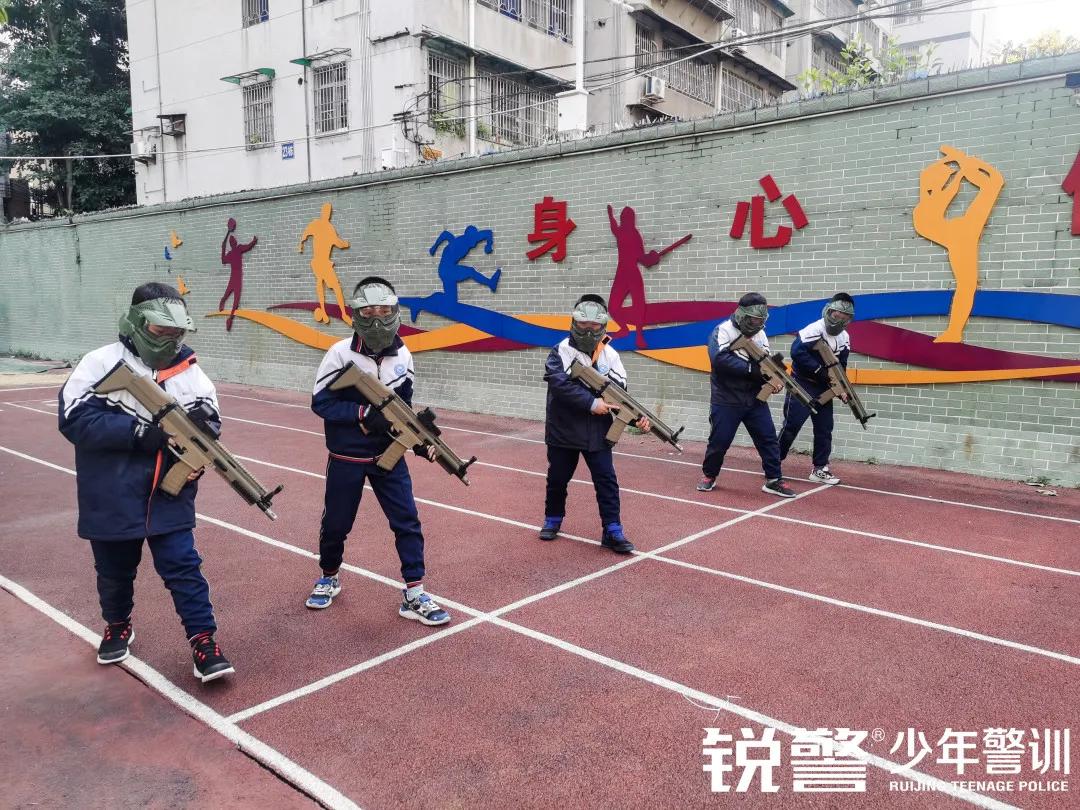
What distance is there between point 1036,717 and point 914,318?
19.5 feet

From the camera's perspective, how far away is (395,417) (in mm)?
4504

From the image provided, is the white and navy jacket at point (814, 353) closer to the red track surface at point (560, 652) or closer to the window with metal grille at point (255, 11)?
the red track surface at point (560, 652)

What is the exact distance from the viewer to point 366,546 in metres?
6.11

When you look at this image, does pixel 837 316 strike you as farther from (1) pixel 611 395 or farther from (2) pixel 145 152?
(2) pixel 145 152

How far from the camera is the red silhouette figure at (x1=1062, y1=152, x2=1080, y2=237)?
25.0 feet

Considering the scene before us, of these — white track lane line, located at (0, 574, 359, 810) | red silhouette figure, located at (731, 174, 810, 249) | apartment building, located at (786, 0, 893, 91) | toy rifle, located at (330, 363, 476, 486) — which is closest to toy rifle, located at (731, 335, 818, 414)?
red silhouette figure, located at (731, 174, 810, 249)

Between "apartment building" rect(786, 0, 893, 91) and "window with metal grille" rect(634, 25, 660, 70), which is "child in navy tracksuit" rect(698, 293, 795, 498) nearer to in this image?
"window with metal grille" rect(634, 25, 660, 70)

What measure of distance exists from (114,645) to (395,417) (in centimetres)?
187

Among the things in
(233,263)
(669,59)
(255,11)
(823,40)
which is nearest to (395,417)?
(233,263)

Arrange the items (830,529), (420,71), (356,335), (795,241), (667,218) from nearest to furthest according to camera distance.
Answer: (356,335), (830,529), (795,241), (667,218), (420,71)

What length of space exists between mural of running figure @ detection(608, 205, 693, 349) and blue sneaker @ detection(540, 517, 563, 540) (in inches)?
200

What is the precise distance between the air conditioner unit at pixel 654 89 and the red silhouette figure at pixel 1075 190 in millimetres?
16130

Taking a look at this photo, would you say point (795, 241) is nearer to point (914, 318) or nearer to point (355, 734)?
point (914, 318)

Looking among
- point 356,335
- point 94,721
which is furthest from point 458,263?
point 94,721
